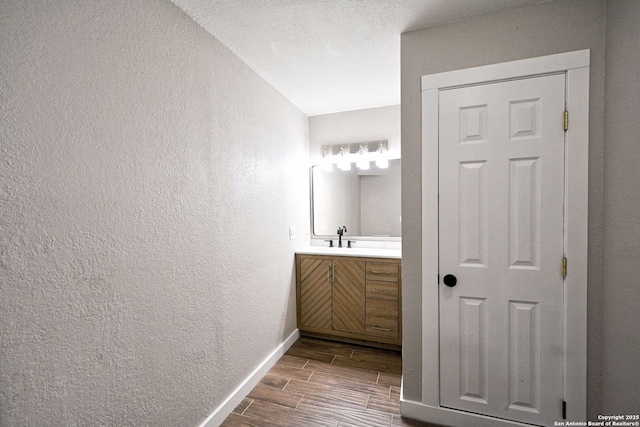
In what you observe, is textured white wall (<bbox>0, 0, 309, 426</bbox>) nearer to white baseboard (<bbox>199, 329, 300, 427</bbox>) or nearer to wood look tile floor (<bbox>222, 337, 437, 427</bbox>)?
white baseboard (<bbox>199, 329, 300, 427</bbox>)

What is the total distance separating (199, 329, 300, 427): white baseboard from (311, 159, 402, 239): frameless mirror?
1342 millimetres

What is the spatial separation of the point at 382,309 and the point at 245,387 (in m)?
1.36

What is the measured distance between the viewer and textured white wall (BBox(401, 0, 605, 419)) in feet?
4.66

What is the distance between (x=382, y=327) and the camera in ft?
8.54

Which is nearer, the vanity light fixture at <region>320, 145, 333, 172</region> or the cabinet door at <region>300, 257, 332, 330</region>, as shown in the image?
the cabinet door at <region>300, 257, 332, 330</region>

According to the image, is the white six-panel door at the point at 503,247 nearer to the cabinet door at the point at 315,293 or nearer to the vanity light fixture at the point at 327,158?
the cabinet door at the point at 315,293

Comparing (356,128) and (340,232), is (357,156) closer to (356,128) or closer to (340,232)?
(356,128)

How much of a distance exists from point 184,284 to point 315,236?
193 cm

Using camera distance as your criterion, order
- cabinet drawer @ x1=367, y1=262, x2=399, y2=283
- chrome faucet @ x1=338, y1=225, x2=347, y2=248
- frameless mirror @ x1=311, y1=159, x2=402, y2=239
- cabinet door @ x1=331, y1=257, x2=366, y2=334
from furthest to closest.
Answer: chrome faucet @ x1=338, y1=225, x2=347, y2=248
frameless mirror @ x1=311, y1=159, x2=402, y2=239
cabinet door @ x1=331, y1=257, x2=366, y2=334
cabinet drawer @ x1=367, y1=262, x2=399, y2=283

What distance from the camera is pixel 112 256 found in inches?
45.9

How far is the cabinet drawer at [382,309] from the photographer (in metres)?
2.56

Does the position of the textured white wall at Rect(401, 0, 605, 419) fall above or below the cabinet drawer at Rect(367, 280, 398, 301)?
above

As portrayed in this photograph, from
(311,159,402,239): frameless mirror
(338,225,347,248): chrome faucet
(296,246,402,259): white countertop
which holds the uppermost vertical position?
(311,159,402,239): frameless mirror

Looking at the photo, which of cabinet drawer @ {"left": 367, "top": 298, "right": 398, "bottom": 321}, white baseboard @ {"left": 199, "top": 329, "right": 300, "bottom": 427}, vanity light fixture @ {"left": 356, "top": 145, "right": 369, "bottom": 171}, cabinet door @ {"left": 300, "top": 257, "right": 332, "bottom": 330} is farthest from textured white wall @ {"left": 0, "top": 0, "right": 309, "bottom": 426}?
vanity light fixture @ {"left": 356, "top": 145, "right": 369, "bottom": 171}
